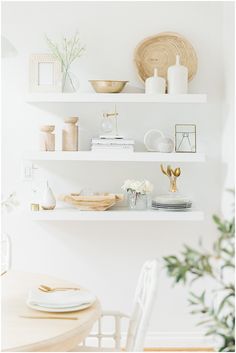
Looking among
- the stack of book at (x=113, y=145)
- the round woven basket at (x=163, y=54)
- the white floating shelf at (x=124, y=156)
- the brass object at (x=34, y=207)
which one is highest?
the round woven basket at (x=163, y=54)

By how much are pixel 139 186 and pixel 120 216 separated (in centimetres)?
18

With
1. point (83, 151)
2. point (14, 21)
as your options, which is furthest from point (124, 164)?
point (14, 21)

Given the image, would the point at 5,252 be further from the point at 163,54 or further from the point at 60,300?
the point at 163,54

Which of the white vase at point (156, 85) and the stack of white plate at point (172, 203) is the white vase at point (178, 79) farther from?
the stack of white plate at point (172, 203)

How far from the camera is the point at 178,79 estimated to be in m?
2.76

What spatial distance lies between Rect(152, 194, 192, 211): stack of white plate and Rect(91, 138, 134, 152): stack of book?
1.00 feet

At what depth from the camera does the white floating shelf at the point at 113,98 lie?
274cm

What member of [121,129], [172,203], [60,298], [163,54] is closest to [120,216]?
[172,203]

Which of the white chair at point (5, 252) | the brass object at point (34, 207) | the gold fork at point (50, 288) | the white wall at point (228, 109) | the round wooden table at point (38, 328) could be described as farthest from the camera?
the brass object at point (34, 207)

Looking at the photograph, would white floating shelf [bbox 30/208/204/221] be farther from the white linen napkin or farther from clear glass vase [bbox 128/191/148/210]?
the white linen napkin

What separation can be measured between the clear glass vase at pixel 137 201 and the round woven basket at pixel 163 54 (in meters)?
0.62

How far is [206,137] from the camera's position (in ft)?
9.65

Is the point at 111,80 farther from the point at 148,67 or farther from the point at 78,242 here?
the point at 78,242

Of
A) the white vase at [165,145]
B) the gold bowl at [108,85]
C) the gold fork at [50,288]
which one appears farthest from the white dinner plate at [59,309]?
the gold bowl at [108,85]
